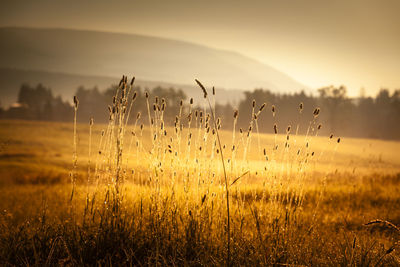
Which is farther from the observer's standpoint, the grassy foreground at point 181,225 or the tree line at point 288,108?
the tree line at point 288,108

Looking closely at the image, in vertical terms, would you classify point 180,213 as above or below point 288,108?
below

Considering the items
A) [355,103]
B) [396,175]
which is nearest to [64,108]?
[355,103]

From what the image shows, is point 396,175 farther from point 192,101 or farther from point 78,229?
point 78,229

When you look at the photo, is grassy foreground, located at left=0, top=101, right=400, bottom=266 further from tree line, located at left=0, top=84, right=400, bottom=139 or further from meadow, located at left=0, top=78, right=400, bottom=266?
tree line, located at left=0, top=84, right=400, bottom=139

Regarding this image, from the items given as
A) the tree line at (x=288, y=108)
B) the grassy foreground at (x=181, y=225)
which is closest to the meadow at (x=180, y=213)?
the grassy foreground at (x=181, y=225)

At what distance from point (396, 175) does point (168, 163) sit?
8.65 m

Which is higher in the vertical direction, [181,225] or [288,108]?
[288,108]

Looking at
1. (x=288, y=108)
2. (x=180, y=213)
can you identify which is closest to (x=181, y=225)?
(x=180, y=213)

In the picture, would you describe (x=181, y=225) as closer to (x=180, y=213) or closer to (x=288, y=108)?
(x=180, y=213)

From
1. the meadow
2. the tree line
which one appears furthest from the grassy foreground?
the tree line

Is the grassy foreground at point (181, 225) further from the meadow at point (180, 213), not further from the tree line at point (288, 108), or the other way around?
the tree line at point (288, 108)

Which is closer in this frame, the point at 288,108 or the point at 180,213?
the point at 180,213

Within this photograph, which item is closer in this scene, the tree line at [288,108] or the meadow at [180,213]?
the meadow at [180,213]

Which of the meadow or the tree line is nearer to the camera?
the meadow
